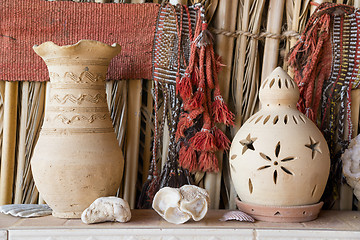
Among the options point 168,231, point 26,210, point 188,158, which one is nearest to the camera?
point 168,231

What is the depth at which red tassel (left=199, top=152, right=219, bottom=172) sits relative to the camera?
1.12m

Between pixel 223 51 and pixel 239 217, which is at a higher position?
pixel 223 51

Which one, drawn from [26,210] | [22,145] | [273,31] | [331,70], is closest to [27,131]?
[22,145]

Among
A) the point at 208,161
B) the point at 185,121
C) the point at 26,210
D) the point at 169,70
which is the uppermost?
the point at 169,70

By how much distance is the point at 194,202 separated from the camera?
0.95 metres

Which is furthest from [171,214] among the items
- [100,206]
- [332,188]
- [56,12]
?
[56,12]

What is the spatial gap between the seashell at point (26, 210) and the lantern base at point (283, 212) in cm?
49

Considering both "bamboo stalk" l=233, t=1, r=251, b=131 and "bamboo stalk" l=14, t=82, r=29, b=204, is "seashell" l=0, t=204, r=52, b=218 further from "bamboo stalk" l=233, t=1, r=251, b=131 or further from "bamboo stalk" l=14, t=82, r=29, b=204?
"bamboo stalk" l=233, t=1, r=251, b=131

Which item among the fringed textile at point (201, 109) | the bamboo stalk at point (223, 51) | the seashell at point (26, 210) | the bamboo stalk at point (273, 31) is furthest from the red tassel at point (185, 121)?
the seashell at point (26, 210)

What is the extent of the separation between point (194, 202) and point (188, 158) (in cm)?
19

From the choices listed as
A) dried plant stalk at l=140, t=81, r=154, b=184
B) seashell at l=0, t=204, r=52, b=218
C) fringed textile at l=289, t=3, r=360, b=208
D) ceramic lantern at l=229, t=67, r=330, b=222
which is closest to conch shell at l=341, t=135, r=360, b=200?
fringed textile at l=289, t=3, r=360, b=208

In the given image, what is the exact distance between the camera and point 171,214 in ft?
3.14

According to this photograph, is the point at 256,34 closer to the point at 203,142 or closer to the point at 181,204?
the point at 203,142

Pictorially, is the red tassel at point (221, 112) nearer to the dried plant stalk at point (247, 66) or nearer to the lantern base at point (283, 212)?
the dried plant stalk at point (247, 66)
